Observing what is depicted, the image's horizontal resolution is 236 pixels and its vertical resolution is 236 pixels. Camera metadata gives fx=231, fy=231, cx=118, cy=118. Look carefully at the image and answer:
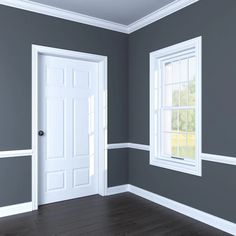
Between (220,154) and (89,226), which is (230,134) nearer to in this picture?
(220,154)

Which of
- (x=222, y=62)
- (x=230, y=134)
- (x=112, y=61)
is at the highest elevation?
(x=112, y=61)

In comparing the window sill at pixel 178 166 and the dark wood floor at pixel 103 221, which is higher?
the window sill at pixel 178 166

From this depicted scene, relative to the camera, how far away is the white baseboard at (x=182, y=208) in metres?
2.66

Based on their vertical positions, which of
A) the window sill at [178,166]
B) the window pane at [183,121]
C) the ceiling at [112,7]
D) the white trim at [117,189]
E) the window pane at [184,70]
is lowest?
the white trim at [117,189]

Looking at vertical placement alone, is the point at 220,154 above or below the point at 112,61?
below

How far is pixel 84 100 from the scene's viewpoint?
386 cm

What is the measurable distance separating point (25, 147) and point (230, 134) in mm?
2671

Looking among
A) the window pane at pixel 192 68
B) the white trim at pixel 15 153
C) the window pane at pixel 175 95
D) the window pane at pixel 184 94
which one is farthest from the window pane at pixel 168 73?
the white trim at pixel 15 153

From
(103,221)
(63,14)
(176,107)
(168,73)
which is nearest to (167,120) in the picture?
(176,107)

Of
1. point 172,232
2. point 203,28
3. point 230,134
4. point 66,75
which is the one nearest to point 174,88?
point 203,28

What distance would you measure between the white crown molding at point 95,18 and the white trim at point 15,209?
2.74 metres

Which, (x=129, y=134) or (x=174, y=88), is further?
(x=129, y=134)

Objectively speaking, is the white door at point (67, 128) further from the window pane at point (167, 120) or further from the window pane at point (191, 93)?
the window pane at point (191, 93)

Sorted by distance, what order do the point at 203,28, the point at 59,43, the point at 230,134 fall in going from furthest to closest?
1. the point at 59,43
2. the point at 203,28
3. the point at 230,134
